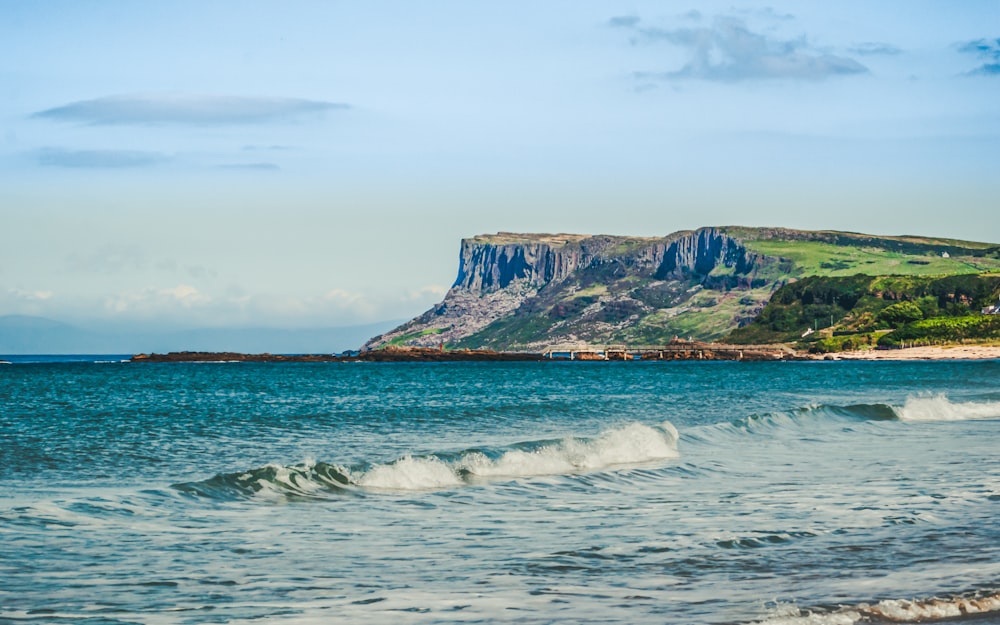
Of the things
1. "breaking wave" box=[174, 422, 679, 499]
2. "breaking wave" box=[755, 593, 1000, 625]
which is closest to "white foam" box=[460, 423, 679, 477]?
"breaking wave" box=[174, 422, 679, 499]

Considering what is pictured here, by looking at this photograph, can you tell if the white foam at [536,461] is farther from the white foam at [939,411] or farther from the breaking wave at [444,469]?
the white foam at [939,411]

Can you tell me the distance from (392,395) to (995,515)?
49688mm

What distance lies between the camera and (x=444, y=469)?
82.4ft

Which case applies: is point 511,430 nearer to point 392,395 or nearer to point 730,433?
point 730,433

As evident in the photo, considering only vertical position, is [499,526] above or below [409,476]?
below

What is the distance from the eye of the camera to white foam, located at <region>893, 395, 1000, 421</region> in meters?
46.2

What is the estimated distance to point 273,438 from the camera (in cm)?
3631

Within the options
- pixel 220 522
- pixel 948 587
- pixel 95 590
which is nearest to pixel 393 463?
pixel 220 522

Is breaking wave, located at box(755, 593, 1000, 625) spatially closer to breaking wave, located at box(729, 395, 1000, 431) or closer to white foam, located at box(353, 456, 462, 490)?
white foam, located at box(353, 456, 462, 490)

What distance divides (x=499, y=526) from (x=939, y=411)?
35.1 m

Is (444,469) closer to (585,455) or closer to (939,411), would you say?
(585,455)

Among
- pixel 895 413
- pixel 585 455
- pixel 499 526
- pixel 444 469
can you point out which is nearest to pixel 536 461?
pixel 585 455

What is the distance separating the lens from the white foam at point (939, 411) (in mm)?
46219

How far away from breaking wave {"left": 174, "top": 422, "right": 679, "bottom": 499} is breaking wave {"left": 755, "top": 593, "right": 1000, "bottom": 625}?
12325 millimetres
